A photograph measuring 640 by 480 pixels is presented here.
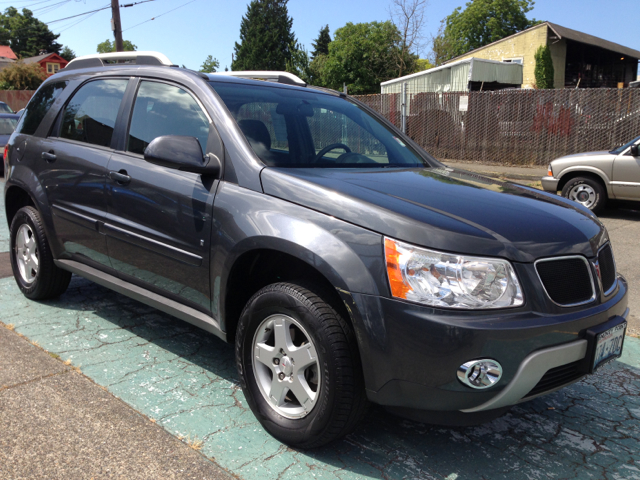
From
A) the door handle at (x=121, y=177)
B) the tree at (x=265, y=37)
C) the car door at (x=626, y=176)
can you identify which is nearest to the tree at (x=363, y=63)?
the tree at (x=265, y=37)

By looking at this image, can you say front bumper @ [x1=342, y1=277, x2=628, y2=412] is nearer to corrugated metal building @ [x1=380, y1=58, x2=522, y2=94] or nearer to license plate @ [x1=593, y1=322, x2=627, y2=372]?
license plate @ [x1=593, y1=322, x2=627, y2=372]

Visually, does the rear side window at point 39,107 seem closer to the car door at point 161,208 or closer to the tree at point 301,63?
the car door at point 161,208

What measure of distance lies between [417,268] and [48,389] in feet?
7.25

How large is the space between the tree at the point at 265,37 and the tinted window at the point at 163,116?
76110 mm

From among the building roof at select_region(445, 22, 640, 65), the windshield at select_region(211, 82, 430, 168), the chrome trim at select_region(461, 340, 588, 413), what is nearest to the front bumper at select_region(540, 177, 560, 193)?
the windshield at select_region(211, 82, 430, 168)

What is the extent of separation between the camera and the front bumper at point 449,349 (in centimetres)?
222

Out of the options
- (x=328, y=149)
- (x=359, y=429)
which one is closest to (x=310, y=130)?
(x=328, y=149)

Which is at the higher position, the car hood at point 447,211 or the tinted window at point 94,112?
the tinted window at point 94,112

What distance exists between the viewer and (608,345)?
2.60m

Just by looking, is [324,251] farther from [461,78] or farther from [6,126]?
[461,78]

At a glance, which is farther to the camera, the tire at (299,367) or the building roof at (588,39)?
the building roof at (588,39)

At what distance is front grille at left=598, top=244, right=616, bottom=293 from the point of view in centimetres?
272

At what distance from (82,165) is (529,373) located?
307cm

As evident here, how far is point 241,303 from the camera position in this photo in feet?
10.1
